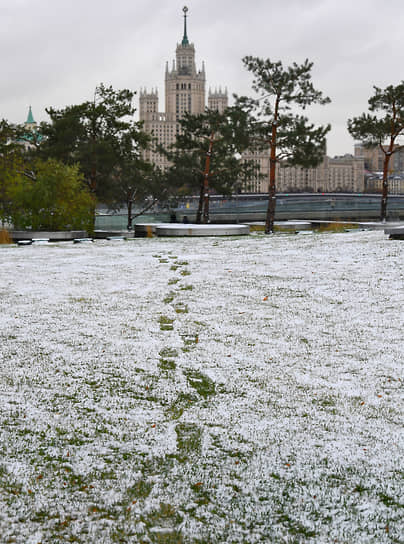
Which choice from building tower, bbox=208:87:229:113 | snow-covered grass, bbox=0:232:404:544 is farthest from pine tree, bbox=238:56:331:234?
building tower, bbox=208:87:229:113

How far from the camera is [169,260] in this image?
13883 millimetres

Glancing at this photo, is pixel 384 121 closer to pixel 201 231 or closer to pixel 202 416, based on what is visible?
pixel 201 231

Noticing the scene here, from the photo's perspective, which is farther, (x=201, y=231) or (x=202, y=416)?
(x=201, y=231)

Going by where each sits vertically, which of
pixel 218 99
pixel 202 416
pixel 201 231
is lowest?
pixel 202 416

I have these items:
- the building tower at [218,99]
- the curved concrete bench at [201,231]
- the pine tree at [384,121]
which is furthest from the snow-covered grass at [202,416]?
the building tower at [218,99]

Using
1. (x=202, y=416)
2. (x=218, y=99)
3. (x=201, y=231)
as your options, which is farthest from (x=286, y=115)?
(x=218, y=99)

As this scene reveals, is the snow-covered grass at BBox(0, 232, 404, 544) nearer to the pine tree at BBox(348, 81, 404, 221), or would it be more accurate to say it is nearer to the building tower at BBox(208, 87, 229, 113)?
the pine tree at BBox(348, 81, 404, 221)

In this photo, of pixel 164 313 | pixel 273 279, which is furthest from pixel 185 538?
pixel 273 279

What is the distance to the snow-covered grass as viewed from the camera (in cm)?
314

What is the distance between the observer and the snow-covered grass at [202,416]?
10.3 feet

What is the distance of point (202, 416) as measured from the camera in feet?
14.7

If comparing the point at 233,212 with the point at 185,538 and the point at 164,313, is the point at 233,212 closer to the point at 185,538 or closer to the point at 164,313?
the point at 164,313

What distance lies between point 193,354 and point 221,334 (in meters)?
0.84

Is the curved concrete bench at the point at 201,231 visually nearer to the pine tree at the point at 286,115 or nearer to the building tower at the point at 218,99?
the pine tree at the point at 286,115
